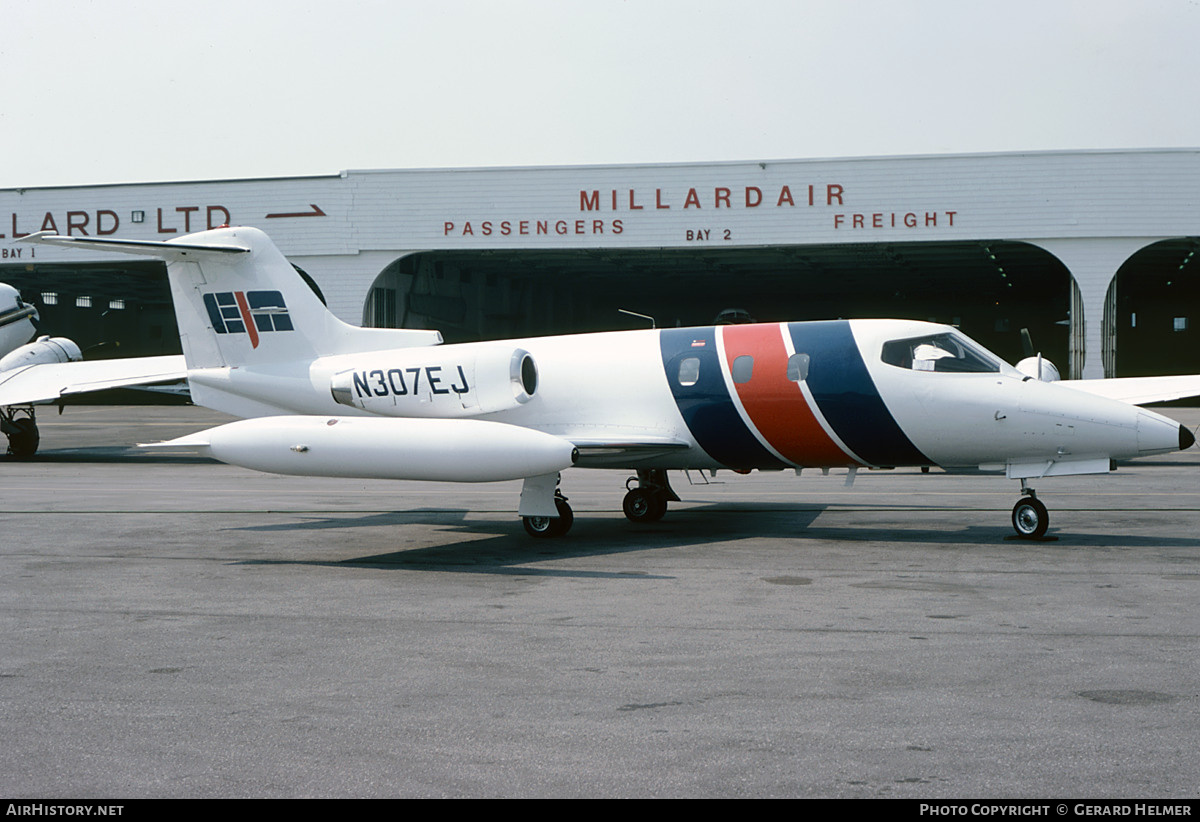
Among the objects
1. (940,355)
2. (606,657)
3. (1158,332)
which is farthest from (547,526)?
(1158,332)

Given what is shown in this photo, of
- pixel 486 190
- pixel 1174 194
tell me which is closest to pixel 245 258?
pixel 486 190

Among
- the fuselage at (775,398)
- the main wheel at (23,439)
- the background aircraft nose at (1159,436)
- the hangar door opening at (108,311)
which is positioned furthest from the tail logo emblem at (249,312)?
the hangar door opening at (108,311)

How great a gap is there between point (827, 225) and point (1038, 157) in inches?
304

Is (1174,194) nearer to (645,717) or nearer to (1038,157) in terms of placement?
(1038,157)

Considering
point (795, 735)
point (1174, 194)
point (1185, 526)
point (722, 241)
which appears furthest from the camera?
point (722, 241)

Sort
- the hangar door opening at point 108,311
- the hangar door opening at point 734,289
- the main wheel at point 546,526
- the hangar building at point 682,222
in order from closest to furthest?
→ the main wheel at point 546,526
the hangar building at point 682,222
the hangar door opening at point 734,289
the hangar door opening at point 108,311

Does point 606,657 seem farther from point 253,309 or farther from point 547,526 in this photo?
point 253,309

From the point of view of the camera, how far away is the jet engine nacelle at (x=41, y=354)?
29.7 meters

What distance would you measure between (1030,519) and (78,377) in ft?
A: 74.0

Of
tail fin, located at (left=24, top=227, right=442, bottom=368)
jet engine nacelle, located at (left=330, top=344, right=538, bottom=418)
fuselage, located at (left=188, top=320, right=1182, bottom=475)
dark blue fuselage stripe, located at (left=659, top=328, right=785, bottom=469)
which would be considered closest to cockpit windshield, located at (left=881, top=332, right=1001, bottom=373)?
fuselage, located at (left=188, top=320, right=1182, bottom=475)

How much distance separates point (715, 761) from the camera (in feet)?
19.1

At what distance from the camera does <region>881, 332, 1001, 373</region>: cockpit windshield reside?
14.1m

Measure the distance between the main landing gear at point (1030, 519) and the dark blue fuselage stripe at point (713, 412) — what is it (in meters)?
2.88

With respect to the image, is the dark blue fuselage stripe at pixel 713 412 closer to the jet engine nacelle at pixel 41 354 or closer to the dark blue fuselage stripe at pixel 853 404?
the dark blue fuselage stripe at pixel 853 404
